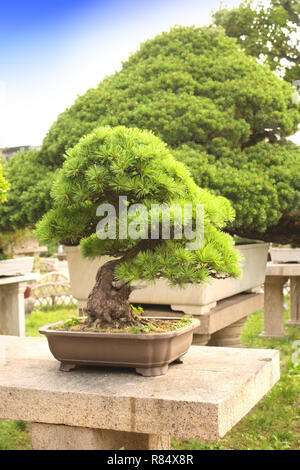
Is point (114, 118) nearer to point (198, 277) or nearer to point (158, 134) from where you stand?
point (158, 134)

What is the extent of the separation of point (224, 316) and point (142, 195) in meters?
1.60

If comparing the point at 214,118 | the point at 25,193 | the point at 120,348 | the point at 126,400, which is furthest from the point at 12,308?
the point at 126,400

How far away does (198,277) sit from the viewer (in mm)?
1604

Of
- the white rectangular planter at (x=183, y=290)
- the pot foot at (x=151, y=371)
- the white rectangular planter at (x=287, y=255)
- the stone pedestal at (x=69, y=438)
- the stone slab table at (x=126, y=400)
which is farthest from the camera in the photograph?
the white rectangular planter at (x=287, y=255)

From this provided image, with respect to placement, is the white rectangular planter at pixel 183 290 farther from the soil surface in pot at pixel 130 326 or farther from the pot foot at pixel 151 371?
the pot foot at pixel 151 371

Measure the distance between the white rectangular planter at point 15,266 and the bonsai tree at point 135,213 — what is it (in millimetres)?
2327

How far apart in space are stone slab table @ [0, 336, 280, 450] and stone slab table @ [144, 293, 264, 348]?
42.9 inches

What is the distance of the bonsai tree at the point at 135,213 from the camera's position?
1614 mm

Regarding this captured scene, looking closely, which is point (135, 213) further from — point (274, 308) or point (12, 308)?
point (274, 308)

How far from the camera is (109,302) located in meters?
1.72

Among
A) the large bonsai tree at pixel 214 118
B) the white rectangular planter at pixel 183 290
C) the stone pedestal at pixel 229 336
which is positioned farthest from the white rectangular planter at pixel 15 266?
the stone pedestal at pixel 229 336
